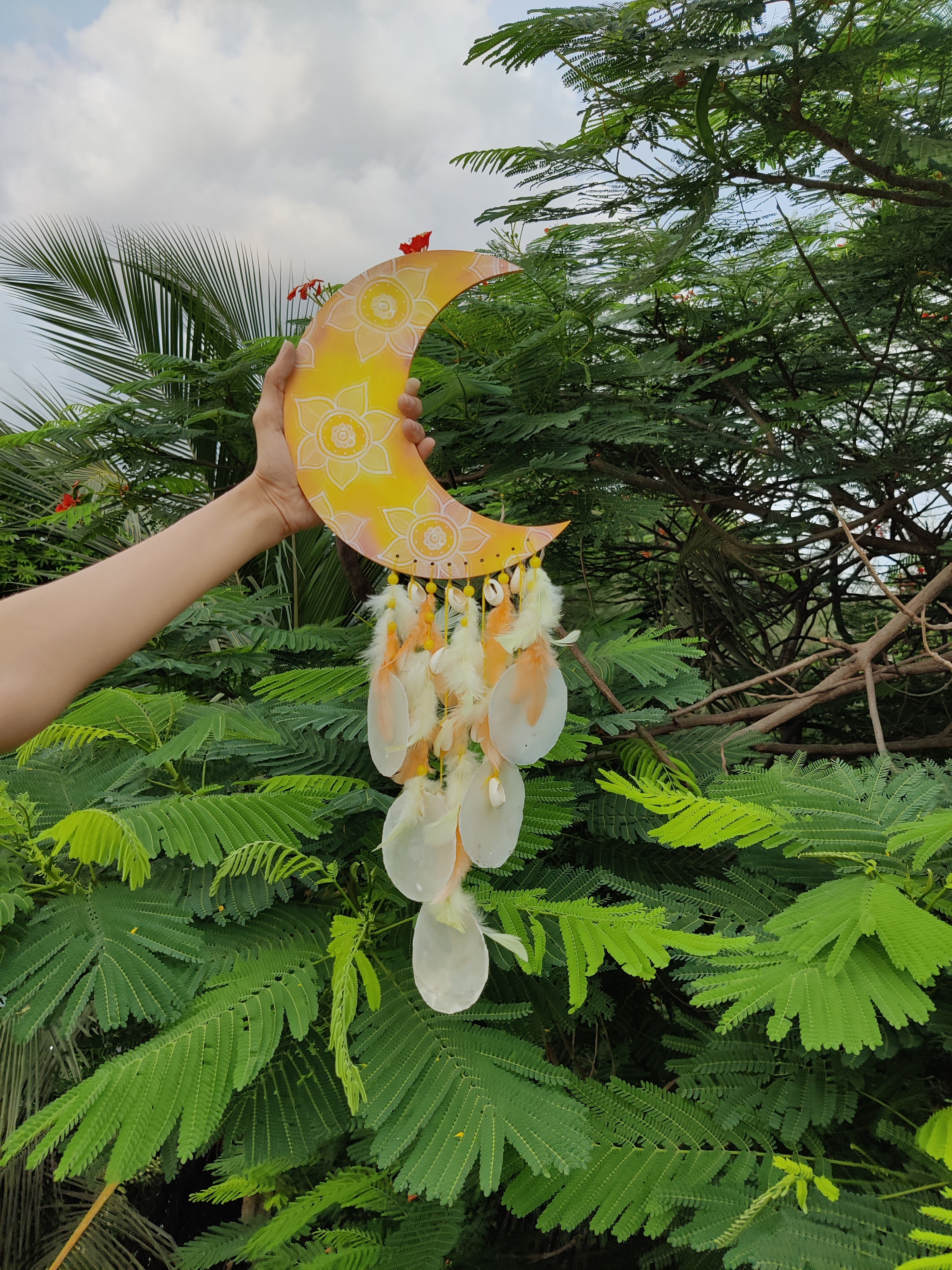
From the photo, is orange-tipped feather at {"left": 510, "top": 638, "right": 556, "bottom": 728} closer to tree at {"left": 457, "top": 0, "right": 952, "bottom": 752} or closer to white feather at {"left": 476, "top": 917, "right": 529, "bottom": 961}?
white feather at {"left": 476, "top": 917, "right": 529, "bottom": 961}

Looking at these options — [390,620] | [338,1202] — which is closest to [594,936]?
[390,620]

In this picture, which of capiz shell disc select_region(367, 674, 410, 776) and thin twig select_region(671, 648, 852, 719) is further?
thin twig select_region(671, 648, 852, 719)

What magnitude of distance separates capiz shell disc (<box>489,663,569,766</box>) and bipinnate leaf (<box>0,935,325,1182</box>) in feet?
0.97

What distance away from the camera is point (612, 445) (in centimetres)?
150

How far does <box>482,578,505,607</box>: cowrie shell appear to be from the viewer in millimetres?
695

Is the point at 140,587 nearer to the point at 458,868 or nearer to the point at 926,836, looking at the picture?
the point at 458,868

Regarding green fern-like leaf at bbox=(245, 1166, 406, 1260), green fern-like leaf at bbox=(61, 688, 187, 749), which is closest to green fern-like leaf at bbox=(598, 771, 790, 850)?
green fern-like leaf at bbox=(61, 688, 187, 749)

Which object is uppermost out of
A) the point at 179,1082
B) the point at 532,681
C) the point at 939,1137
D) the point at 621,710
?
the point at 532,681

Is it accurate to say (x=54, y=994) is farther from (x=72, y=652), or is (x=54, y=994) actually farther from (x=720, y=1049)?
(x=720, y=1049)

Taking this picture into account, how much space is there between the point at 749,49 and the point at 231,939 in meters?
1.17

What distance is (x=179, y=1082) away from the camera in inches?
25.4

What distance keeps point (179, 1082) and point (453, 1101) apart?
0.22m

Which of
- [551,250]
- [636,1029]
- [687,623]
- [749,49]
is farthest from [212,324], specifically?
[636,1029]

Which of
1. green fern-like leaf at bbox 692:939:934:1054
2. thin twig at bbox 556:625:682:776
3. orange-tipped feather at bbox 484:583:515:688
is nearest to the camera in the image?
green fern-like leaf at bbox 692:939:934:1054
